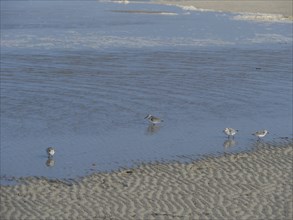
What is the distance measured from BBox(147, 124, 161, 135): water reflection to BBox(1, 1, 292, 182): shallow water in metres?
0.04

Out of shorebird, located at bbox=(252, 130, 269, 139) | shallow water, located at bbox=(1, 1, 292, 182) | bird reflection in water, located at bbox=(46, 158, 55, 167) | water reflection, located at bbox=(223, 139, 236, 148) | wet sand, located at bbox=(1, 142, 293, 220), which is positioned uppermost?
shorebird, located at bbox=(252, 130, 269, 139)

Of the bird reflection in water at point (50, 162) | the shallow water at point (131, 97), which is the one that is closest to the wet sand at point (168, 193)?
the shallow water at point (131, 97)

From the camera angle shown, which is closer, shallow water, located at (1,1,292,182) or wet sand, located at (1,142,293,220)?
wet sand, located at (1,142,293,220)

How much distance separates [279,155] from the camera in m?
17.4

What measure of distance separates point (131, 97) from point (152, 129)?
16.0 feet

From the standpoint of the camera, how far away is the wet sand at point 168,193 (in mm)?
13070

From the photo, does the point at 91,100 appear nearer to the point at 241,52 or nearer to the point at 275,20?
the point at 241,52

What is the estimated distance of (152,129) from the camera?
2039cm

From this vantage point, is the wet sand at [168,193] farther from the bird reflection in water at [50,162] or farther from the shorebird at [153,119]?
the shorebird at [153,119]

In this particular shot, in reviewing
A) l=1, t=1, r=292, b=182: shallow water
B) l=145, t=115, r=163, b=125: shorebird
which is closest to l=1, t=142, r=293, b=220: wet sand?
l=1, t=1, r=292, b=182: shallow water

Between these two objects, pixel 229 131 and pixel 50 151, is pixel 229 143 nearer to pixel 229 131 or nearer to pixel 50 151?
pixel 229 131

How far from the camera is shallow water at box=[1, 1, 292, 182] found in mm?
18031

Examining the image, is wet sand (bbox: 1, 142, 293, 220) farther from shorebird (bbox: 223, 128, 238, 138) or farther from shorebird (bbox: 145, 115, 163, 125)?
shorebird (bbox: 145, 115, 163, 125)

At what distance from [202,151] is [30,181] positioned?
5.24 meters
